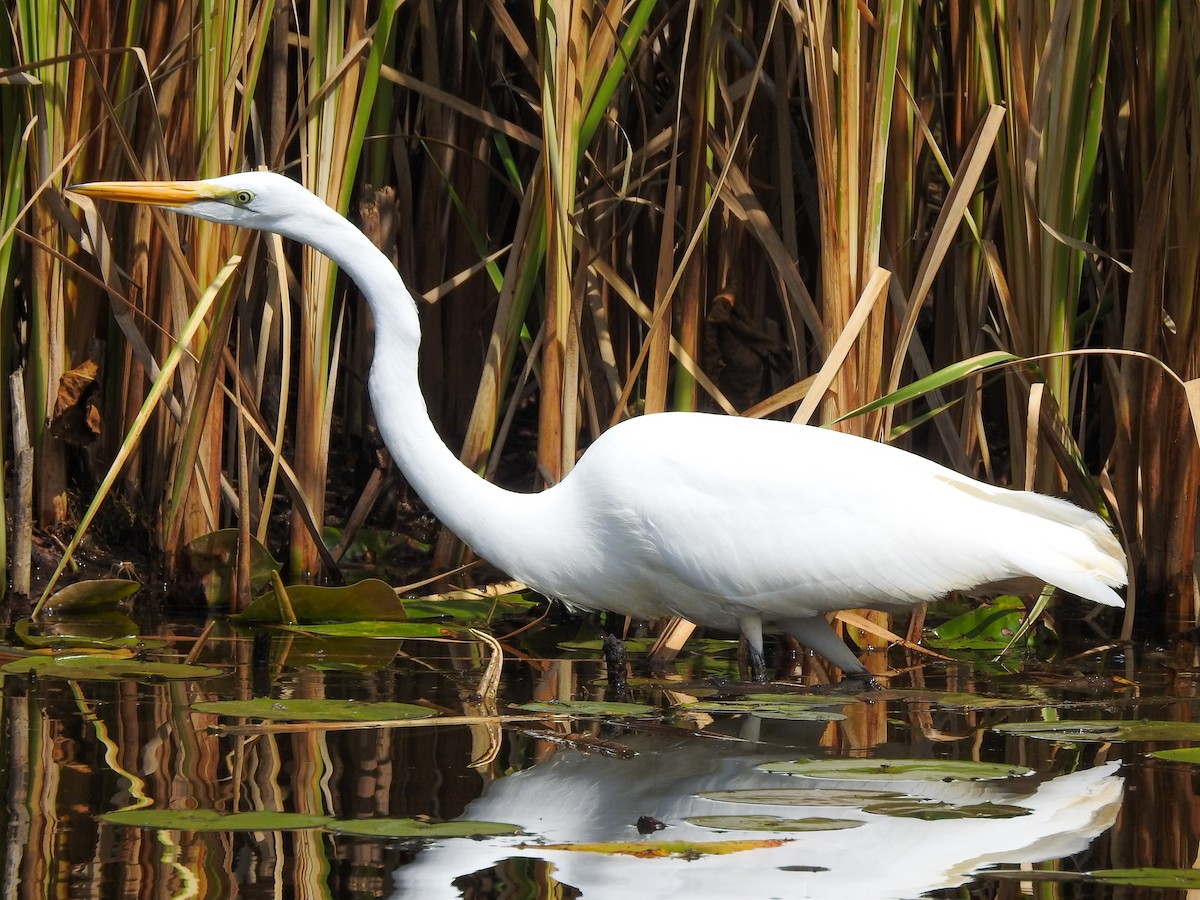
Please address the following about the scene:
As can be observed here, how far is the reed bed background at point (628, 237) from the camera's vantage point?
402 centimetres

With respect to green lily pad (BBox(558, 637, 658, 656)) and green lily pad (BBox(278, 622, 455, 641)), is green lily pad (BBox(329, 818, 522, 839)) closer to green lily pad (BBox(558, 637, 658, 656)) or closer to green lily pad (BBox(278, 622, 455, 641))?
green lily pad (BBox(278, 622, 455, 641))

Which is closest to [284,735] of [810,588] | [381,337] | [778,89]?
[381,337]

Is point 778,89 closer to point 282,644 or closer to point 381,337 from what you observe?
point 381,337

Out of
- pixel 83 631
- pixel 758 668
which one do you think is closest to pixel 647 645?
pixel 758 668

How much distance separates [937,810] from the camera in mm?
2496

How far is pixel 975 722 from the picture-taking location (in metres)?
3.34

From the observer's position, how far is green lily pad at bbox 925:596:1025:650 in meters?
4.36

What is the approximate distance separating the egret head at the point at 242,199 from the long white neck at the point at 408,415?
31 millimetres

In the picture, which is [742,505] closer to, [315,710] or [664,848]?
[315,710]

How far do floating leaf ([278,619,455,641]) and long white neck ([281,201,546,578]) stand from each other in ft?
1.47

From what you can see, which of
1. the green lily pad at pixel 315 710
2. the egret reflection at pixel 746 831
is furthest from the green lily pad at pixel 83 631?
the egret reflection at pixel 746 831

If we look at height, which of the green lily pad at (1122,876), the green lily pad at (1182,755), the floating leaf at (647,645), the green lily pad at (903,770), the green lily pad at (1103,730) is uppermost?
the floating leaf at (647,645)

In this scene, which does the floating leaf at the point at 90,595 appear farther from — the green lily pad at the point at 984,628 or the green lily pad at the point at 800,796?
the green lily pad at the point at 984,628

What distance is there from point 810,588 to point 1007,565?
1.53 feet
